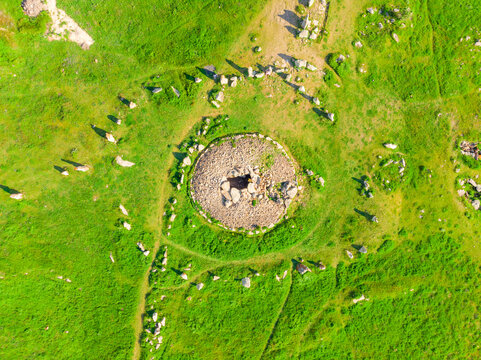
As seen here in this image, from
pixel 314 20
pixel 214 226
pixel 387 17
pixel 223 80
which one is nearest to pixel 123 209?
pixel 214 226

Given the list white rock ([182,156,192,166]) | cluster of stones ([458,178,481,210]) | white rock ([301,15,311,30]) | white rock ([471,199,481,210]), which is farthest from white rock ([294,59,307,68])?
white rock ([471,199,481,210])

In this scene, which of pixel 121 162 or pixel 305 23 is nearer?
pixel 121 162

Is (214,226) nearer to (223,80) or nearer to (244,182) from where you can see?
(244,182)

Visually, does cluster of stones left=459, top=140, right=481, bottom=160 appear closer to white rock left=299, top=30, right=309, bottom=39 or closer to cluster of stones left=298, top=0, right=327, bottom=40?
cluster of stones left=298, top=0, right=327, bottom=40

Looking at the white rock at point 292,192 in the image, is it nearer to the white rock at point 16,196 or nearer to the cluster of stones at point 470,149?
the cluster of stones at point 470,149

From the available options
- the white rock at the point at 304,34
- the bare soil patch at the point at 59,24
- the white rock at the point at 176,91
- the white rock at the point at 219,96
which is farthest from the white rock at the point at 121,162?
the white rock at the point at 304,34

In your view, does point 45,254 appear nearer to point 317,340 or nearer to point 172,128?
point 172,128

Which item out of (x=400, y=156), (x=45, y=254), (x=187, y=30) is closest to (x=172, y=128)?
(x=187, y=30)
